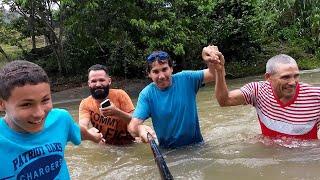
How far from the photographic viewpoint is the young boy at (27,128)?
247 cm

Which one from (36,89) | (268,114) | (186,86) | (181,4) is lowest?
(268,114)

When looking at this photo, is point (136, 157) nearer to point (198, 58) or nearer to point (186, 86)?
point (186, 86)

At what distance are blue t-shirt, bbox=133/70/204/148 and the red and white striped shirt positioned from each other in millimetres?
556

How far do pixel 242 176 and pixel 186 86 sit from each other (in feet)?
4.13

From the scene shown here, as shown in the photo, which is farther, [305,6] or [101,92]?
[305,6]

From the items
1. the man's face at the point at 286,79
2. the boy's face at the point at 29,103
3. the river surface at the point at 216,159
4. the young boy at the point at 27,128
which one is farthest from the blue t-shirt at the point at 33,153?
the man's face at the point at 286,79

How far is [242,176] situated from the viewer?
13.4 feet

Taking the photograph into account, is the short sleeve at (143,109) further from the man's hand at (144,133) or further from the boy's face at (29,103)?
the boy's face at (29,103)

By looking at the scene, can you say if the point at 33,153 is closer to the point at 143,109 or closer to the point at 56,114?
the point at 56,114

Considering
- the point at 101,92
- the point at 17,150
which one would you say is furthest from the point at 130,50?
the point at 17,150

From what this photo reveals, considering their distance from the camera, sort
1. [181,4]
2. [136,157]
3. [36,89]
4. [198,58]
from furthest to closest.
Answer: [198,58] < [181,4] < [136,157] < [36,89]

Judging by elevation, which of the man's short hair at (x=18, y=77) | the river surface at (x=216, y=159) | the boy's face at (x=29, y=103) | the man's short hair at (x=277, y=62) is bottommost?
the river surface at (x=216, y=159)

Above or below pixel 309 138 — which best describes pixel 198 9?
above

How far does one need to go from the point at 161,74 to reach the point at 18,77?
2.52 metres
